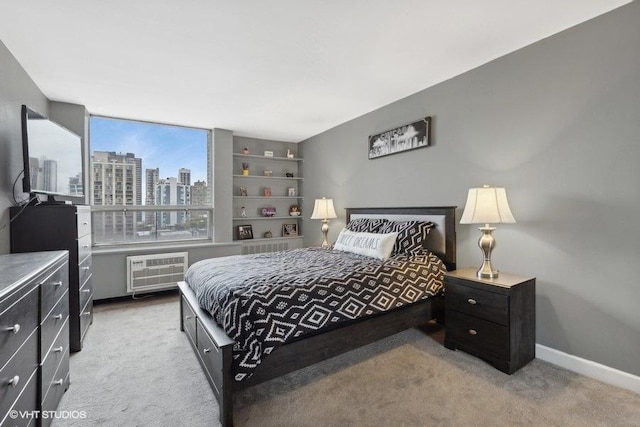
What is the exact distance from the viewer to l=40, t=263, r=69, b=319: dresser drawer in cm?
143

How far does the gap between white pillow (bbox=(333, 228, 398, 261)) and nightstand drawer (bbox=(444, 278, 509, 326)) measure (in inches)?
23.9

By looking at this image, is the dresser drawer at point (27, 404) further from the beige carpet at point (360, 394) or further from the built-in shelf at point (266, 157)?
the built-in shelf at point (266, 157)

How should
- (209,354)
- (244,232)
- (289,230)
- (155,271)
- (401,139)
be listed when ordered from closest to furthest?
(209,354), (401,139), (155,271), (244,232), (289,230)

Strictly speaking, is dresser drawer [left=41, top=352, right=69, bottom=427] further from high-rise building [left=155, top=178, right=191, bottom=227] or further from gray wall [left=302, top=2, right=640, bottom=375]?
gray wall [left=302, top=2, right=640, bottom=375]

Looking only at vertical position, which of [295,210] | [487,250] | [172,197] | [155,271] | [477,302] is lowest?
[155,271]

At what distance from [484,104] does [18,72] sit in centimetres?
408

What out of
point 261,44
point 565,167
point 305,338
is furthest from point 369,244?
point 261,44

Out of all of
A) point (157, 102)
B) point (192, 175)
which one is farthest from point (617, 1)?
point (192, 175)

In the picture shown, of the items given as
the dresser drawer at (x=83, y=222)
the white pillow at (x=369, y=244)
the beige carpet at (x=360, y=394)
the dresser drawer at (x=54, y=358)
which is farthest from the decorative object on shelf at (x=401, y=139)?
the dresser drawer at (x=54, y=358)

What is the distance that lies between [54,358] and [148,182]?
10.3 feet

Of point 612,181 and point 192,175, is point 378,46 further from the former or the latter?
point 192,175

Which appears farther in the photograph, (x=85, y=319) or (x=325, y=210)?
(x=325, y=210)

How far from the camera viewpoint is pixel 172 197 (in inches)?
177

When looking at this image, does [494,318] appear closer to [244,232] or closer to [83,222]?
[83,222]
